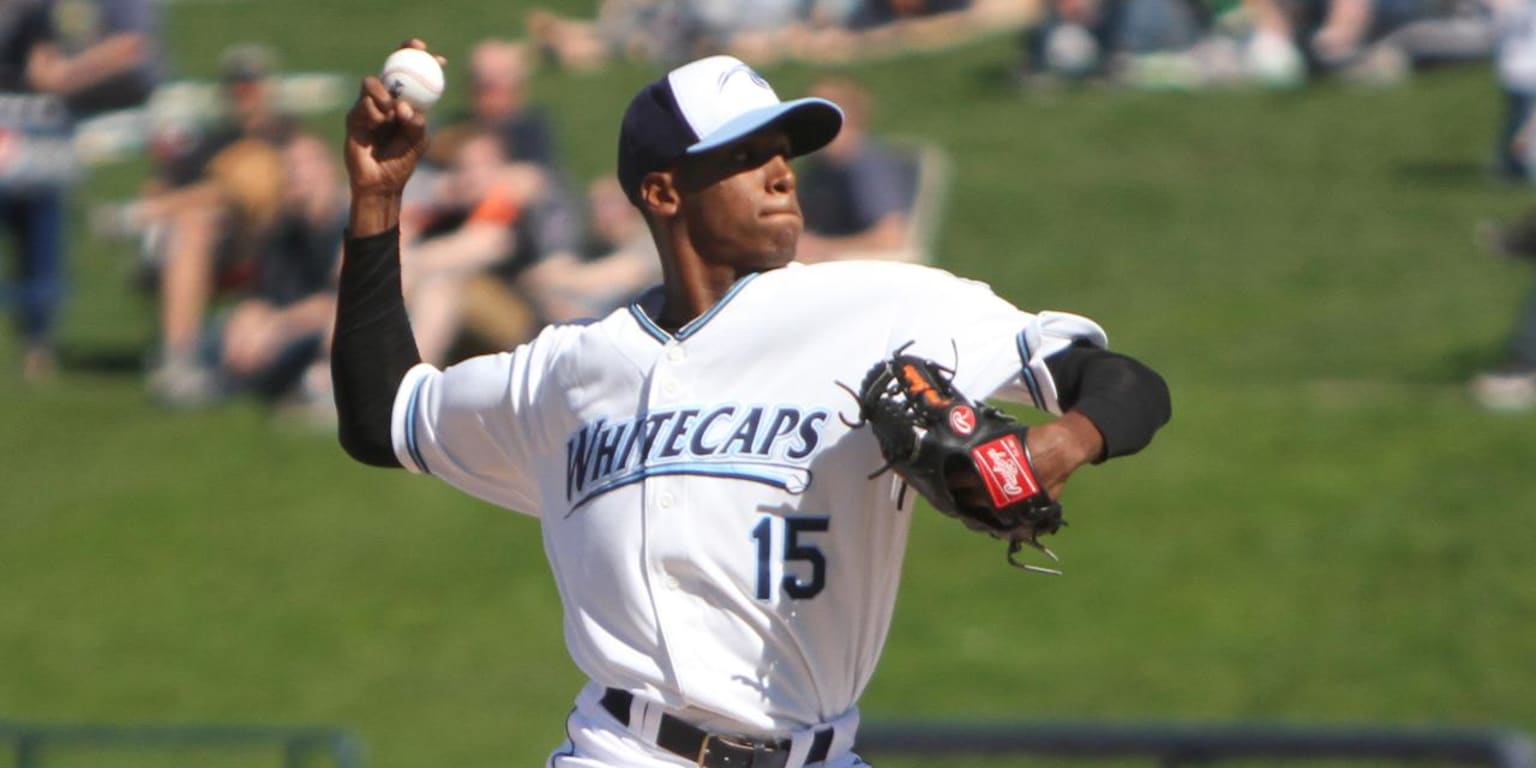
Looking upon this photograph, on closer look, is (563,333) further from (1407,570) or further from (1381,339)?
(1381,339)

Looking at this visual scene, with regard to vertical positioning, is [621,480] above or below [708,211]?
below

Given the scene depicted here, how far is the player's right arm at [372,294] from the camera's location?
3.28m

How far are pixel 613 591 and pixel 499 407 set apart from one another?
0.32 metres

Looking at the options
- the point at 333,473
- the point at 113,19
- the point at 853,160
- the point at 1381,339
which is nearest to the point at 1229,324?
the point at 1381,339

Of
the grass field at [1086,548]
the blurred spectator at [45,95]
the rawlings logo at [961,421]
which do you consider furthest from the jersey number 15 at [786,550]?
the blurred spectator at [45,95]

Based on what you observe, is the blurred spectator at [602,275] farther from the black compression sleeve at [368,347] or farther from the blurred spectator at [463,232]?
the black compression sleeve at [368,347]

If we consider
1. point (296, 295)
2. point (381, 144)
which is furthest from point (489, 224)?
point (381, 144)

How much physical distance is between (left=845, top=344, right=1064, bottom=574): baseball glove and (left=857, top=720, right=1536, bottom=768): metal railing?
2136 millimetres

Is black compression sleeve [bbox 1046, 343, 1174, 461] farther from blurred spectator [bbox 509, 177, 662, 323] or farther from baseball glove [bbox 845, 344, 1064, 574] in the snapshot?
blurred spectator [bbox 509, 177, 662, 323]

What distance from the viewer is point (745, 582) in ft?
9.64

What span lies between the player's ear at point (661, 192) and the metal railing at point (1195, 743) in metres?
2.22

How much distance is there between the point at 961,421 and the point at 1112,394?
199mm

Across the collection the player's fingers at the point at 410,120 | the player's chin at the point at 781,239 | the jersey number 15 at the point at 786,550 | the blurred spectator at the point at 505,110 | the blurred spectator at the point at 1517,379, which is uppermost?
the player's fingers at the point at 410,120

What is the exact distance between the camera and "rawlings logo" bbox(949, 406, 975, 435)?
2666 mm
